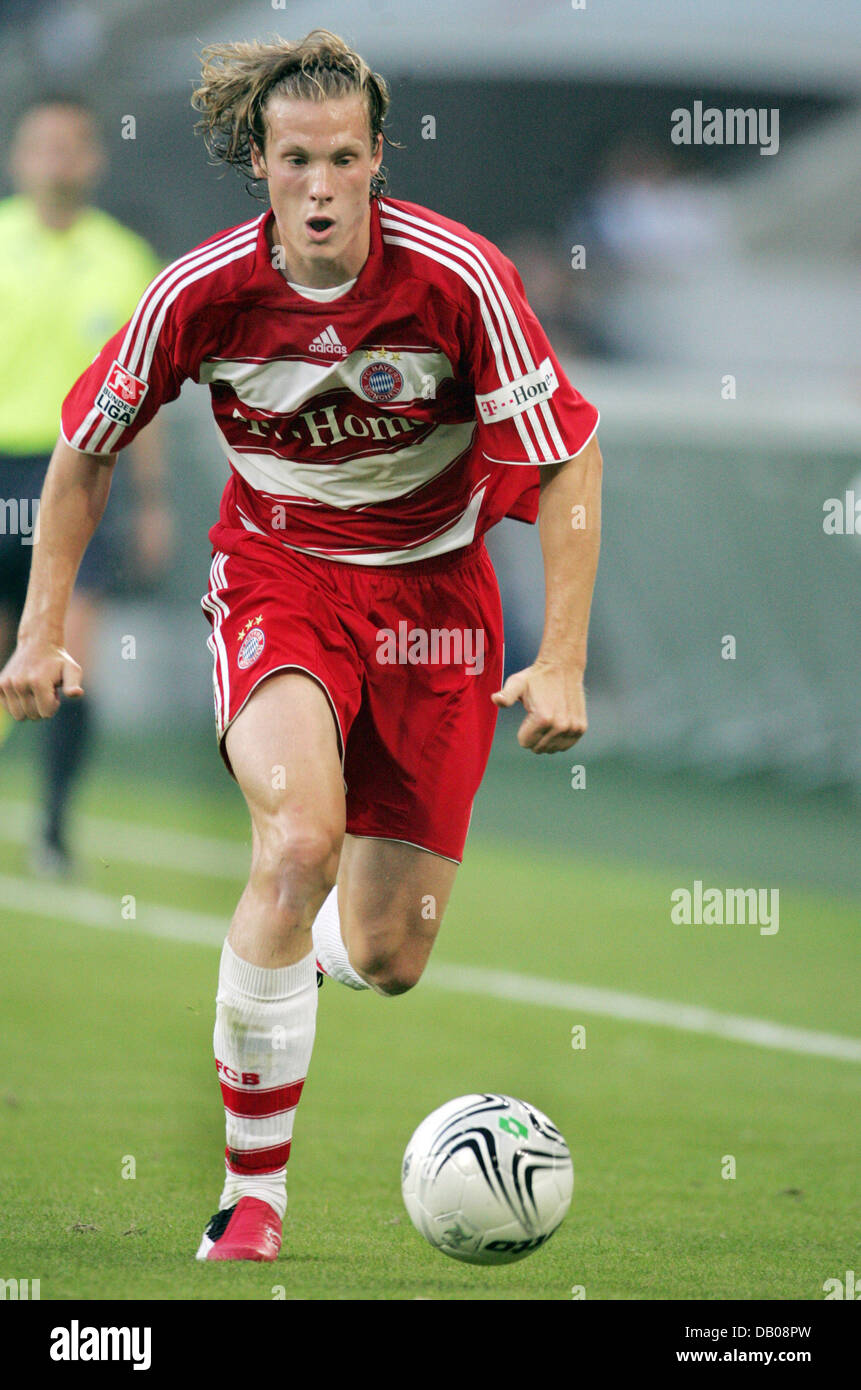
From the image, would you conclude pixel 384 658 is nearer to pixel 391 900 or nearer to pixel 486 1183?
pixel 391 900

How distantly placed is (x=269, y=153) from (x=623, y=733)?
773 cm

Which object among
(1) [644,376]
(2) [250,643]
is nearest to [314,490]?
(2) [250,643]

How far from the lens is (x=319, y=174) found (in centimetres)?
411

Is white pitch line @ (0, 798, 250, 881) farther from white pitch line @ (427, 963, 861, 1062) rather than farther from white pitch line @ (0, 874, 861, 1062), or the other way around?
white pitch line @ (427, 963, 861, 1062)

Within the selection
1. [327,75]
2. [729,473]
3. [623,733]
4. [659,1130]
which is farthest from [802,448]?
[327,75]

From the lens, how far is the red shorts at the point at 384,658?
4.34 metres

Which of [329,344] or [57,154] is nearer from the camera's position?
[329,344]

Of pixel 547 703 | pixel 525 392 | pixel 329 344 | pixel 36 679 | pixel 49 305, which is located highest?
pixel 49 305

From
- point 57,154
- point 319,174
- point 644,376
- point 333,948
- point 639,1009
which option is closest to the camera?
point 319,174

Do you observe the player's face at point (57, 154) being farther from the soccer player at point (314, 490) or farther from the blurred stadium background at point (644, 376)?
the soccer player at point (314, 490)

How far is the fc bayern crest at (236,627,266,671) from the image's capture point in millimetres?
4258

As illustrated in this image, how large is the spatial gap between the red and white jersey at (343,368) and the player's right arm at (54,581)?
72 millimetres

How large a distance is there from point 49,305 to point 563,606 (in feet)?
16.6

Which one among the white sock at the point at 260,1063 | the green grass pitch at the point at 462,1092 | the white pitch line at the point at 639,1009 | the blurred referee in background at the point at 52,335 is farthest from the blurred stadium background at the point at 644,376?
the white sock at the point at 260,1063
